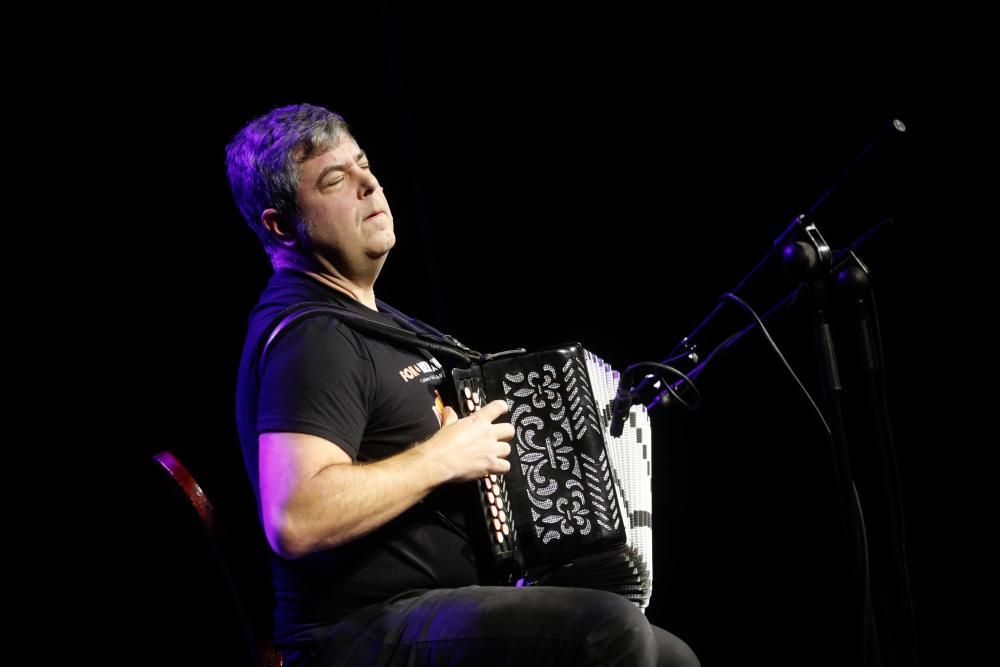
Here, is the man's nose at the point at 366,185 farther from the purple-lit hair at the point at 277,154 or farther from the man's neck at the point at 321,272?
the man's neck at the point at 321,272

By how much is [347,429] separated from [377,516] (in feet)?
0.62

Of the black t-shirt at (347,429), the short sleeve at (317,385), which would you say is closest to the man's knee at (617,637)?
the black t-shirt at (347,429)

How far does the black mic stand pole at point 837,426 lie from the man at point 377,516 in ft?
1.41

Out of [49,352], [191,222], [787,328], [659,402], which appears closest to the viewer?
[659,402]

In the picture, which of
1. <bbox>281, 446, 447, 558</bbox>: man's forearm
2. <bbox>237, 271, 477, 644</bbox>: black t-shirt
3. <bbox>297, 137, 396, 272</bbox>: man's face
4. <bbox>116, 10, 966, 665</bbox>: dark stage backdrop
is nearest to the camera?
<bbox>281, 446, 447, 558</bbox>: man's forearm

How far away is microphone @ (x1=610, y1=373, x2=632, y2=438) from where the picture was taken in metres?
2.05

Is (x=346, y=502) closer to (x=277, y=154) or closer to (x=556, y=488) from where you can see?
(x=556, y=488)

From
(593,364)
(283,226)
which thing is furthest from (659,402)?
(283,226)

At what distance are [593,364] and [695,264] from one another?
1504 millimetres

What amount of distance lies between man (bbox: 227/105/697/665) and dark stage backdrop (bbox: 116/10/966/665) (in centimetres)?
90

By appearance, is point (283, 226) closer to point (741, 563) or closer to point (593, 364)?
point (593, 364)

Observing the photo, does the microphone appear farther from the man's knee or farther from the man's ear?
the man's ear

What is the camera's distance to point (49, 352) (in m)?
2.42

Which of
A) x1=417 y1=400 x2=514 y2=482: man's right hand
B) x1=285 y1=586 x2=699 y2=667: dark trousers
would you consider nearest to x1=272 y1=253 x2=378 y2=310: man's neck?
x1=417 y1=400 x2=514 y2=482: man's right hand
